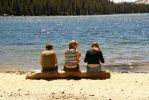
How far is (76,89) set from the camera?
14.4 meters

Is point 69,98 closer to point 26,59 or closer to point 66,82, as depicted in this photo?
point 66,82

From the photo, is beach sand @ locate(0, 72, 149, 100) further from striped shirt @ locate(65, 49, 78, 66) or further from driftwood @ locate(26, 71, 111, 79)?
striped shirt @ locate(65, 49, 78, 66)

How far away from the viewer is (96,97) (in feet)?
42.5

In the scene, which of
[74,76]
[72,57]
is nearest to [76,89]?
[74,76]

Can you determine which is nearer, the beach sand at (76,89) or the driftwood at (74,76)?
the beach sand at (76,89)

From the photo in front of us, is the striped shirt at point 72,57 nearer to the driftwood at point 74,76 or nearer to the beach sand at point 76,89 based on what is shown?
the driftwood at point 74,76

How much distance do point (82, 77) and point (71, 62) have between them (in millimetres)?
738

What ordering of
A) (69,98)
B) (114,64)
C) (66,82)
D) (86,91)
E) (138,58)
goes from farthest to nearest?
(138,58) → (114,64) → (66,82) → (86,91) → (69,98)

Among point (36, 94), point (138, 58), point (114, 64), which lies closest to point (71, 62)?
point (36, 94)

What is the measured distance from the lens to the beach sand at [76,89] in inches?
514

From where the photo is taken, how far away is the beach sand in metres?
13.0

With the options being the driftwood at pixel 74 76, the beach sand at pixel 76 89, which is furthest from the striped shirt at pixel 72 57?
the beach sand at pixel 76 89

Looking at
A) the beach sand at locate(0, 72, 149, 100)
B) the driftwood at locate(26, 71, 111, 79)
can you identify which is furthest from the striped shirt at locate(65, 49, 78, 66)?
the beach sand at locate(0, 72, 149, 100)

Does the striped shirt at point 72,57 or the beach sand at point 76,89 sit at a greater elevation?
the striped shirt at point 72,57
